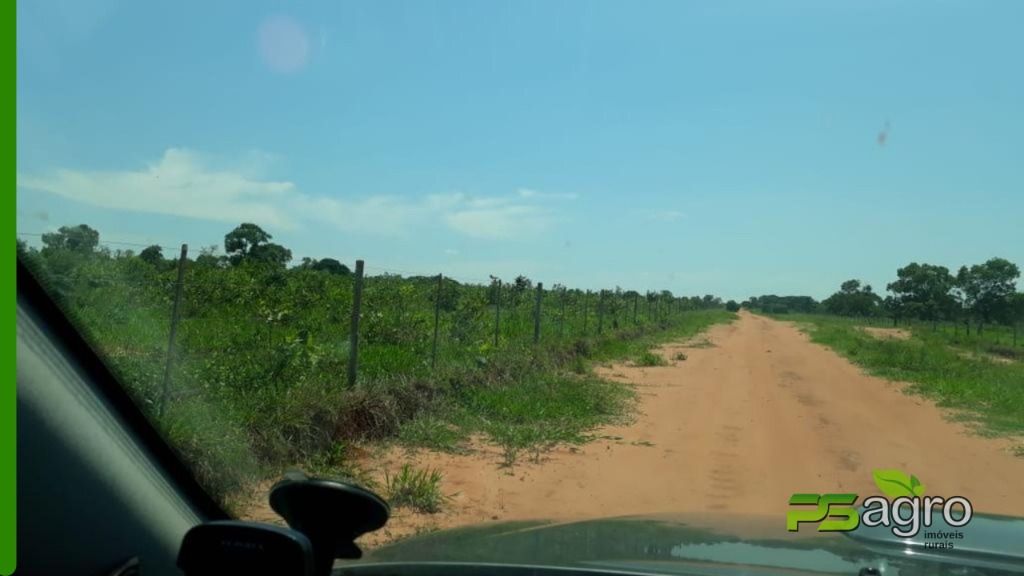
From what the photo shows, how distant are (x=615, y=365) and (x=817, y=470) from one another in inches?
400

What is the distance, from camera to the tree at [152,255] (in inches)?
283

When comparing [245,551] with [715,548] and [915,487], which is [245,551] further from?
[915,487]

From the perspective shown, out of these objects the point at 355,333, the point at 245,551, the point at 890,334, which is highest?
the point at 890,334

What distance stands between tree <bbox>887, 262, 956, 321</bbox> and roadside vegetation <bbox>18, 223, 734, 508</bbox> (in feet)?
138

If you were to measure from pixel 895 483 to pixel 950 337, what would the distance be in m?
40.8

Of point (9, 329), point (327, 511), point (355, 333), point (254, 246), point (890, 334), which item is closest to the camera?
point (327, 511)

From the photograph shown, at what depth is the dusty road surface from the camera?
710 cm

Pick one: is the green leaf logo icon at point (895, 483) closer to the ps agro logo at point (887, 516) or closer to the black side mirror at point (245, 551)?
the ps agro logo at point (887, 516)

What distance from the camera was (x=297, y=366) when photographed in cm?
856

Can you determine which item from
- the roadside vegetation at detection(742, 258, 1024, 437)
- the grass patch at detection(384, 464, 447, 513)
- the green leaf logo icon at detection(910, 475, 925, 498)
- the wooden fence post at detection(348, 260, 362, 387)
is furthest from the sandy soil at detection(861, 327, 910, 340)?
the grass patch at detection(384, 464, 447, 513)

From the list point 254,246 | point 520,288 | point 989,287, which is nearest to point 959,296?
point 989,287

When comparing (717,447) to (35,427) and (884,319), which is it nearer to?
(35,427)

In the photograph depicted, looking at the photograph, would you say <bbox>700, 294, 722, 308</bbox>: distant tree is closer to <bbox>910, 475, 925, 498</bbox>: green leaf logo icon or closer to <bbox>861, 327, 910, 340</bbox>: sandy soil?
<bbox>861, 327, 910, 340</bbox>: sandy soil

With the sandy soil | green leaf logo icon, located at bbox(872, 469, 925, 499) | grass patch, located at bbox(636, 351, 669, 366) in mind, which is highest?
the sandy soil
